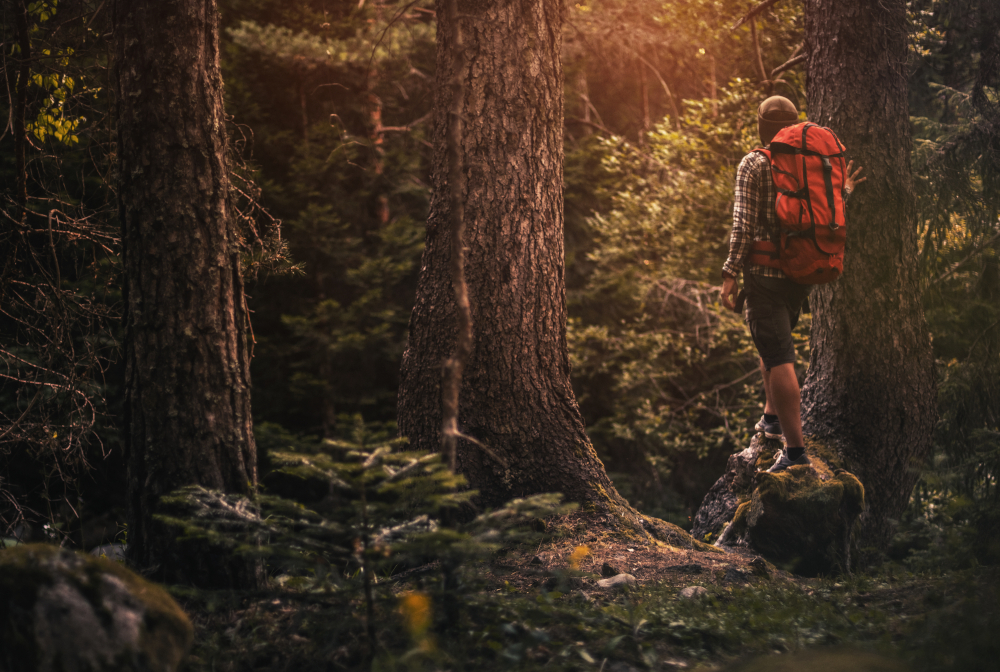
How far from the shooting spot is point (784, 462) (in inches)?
164

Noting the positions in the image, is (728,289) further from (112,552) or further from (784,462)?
(112,552)

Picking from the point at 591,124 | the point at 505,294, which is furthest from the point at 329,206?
the point at 505,294

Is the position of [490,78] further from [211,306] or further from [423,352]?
[211,306]

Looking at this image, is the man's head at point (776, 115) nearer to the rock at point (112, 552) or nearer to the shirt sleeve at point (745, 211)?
the shirt sleeve at point (745, 211)

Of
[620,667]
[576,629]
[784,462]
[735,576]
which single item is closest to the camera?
[620,667]

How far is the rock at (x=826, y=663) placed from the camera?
1.95 m

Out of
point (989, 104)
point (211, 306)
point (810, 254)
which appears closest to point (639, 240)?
point (989, 104)

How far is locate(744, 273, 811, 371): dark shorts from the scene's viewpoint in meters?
3.98

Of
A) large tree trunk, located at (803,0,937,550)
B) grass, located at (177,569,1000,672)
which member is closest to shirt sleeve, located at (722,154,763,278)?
large tree trunk, located at (803,0,937,550)

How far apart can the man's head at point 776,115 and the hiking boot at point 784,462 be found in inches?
76.7

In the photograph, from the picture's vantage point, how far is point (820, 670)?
1934mm

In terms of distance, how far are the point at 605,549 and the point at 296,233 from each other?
1087 centimetres

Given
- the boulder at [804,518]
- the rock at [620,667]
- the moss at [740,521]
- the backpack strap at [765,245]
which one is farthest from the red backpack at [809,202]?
the rock at [620,667]

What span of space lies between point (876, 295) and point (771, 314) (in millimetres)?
968
